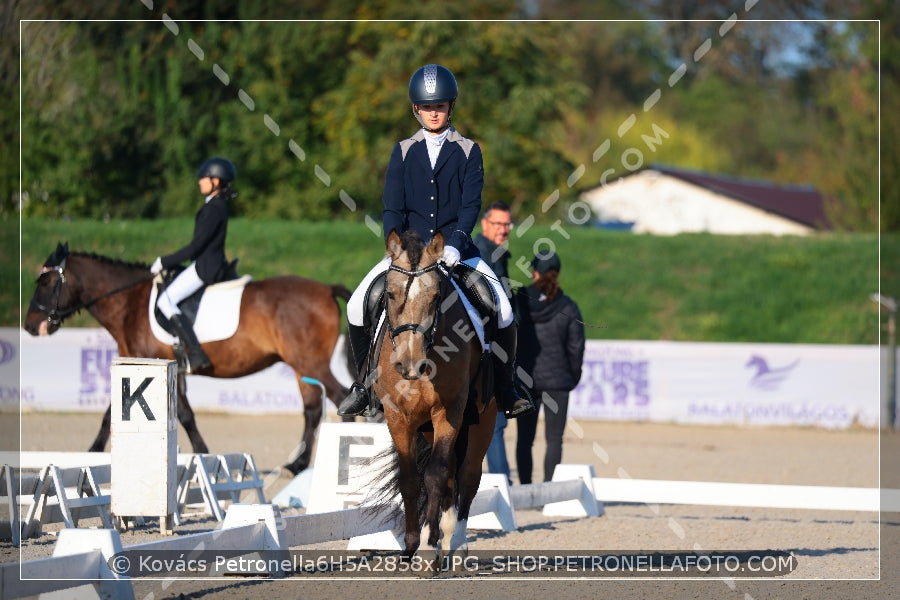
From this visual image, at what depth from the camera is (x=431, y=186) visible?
6633 mm

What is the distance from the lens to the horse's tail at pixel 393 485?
20.8ft

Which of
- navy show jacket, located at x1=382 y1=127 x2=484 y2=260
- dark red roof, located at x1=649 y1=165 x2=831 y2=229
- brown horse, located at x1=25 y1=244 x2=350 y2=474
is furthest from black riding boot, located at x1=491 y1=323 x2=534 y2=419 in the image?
dark red roof, located at x1=649 y1=165 x2=831 y2=229

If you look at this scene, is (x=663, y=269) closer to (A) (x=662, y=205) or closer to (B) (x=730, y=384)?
(B) (x=730, y=384)

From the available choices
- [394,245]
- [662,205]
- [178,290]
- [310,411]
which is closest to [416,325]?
[394,245]

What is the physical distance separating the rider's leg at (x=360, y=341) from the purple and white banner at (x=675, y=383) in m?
12.4

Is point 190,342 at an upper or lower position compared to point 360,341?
lower

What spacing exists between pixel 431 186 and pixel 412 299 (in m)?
1.00

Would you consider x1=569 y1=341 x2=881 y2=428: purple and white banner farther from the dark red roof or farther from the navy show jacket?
the dark red roof

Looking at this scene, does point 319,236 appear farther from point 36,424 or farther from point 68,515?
point 68,515

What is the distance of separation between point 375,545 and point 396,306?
202 centimetres

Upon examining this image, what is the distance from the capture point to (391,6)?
30016mm

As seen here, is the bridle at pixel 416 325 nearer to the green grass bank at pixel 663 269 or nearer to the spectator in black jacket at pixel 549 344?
the spectator in black jacket at pixel 549 344

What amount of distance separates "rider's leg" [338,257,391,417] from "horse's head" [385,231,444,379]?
45 centimetres

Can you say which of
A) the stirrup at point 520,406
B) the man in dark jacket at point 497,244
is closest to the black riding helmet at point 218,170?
the man in dark jacket at point 497,244
